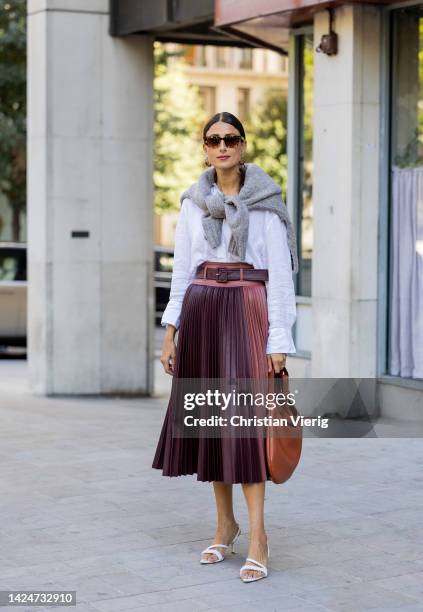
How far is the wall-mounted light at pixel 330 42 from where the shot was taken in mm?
9969

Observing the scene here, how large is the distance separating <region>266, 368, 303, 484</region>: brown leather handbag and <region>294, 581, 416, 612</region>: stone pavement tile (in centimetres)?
56

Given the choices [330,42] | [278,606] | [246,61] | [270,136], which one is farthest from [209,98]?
[278,606]

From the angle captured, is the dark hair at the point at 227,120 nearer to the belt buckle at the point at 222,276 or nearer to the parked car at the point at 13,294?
the belt buckle at the point at 222,276

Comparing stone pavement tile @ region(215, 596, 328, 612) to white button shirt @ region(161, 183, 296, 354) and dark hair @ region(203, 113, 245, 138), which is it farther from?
dark hair @ region(203, 113, 245, 138)

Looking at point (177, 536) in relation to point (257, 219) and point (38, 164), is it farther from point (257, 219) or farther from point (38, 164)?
point (38, 164)

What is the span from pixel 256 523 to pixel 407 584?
2.36ft

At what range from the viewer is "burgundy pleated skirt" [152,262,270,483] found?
5508 millimetres

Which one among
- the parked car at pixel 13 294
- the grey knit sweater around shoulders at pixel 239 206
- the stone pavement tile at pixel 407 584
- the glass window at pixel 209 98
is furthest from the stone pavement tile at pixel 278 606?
the glass window at pixel 209 98

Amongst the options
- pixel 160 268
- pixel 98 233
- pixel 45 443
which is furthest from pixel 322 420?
pixel 160 268

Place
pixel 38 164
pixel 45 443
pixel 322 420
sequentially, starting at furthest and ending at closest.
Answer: pixel 38 164 < pixel 322 420 < pixel 45 443

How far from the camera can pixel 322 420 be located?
10211 millimetres

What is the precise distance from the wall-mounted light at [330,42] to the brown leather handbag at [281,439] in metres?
5.07

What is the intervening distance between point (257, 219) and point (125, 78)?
748 cm

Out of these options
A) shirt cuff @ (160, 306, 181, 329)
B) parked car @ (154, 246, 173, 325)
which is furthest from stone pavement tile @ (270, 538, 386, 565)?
parked car @ (154, 246, 173, 325)
